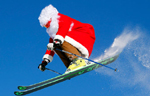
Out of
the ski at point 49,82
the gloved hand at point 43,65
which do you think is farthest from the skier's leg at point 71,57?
the gloved hand at point 43,65

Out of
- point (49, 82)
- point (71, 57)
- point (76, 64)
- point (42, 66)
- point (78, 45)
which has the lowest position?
point (49, 82)

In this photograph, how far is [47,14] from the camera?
5.27m

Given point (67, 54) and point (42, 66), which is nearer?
point (67, 54)

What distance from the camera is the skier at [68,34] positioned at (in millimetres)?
5133

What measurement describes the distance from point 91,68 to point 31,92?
1252mm

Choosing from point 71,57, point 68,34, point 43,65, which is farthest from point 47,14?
point 43,65

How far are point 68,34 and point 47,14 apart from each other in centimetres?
58

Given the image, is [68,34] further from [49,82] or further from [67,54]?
[49,82]

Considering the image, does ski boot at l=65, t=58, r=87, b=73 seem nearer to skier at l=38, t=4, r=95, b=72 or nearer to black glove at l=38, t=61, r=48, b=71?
skier at l=38, t=4, r=95, b=72

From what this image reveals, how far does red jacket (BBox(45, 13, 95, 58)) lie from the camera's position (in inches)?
200

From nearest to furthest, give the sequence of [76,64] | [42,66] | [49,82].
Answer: [49,82] → [76,64] → [42,66]

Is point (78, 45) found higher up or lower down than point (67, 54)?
higher up

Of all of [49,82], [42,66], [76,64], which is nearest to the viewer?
[49,82]

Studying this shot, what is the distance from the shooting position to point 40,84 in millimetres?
4973
